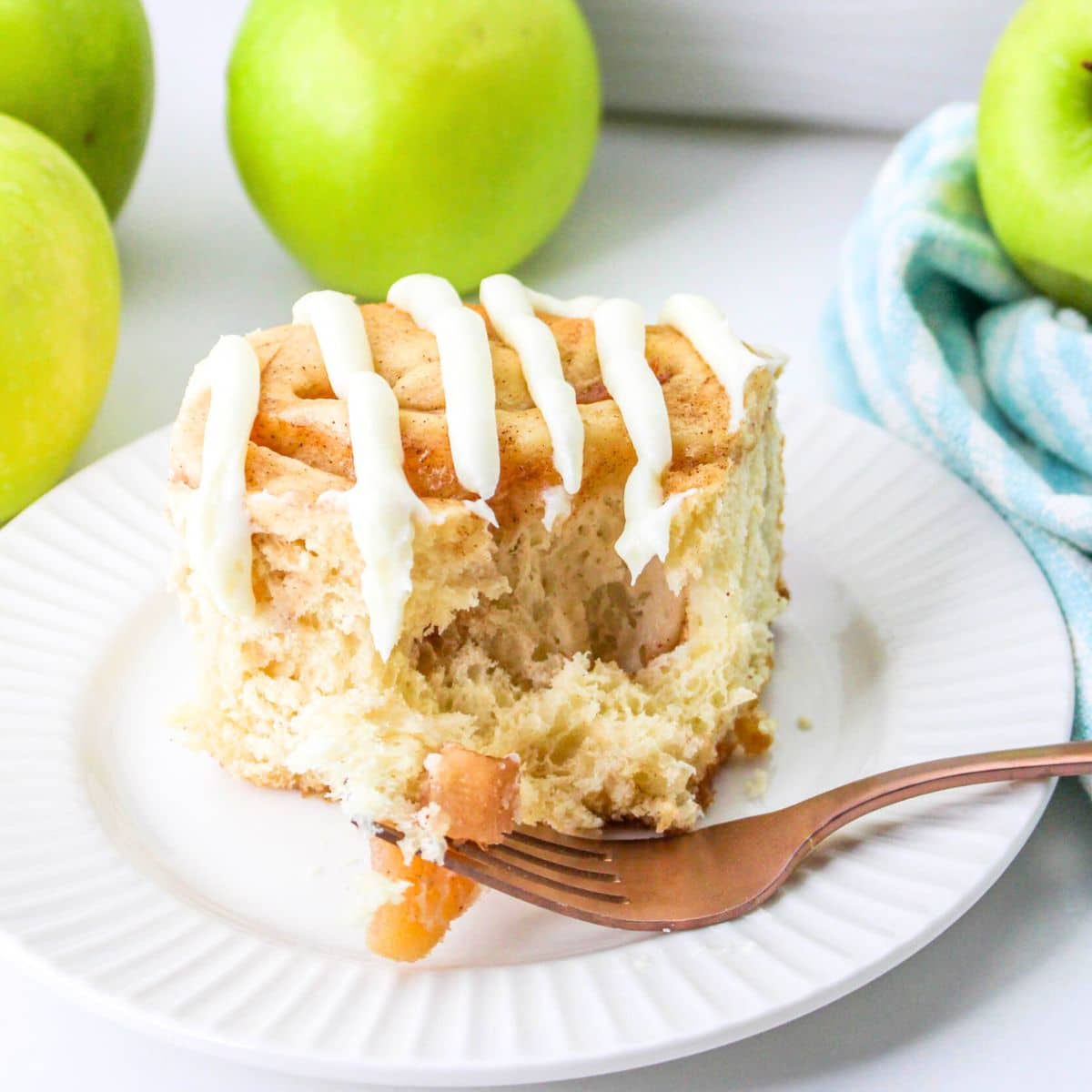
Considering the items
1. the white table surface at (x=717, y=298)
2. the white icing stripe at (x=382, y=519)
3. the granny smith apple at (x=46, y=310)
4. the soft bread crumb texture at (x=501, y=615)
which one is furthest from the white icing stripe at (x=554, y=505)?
the granny smith apple at (x=46, y=310)

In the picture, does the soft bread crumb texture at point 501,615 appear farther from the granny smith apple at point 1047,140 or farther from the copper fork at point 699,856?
the granny smith apple at point 1047,140

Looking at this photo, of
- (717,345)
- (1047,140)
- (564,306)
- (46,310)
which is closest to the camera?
(717,345)

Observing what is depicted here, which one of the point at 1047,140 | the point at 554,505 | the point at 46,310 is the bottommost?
the point at 46,310

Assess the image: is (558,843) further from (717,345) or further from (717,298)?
(717,298)

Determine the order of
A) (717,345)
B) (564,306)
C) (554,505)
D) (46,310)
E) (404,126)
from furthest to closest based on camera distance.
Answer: (404,126) → (46,310) → (564,306) → (717,345) → (554,505)

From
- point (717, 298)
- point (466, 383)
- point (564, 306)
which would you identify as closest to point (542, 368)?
point (466, 383)

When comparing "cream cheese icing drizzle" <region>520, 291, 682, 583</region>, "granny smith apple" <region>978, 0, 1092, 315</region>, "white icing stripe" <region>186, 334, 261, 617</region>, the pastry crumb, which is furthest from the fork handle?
"granny smith apple" <region>978, 0, 1092, 315</region>

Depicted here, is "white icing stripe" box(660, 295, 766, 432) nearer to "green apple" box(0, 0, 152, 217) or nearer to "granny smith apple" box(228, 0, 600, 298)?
"granny smith apple" box(228, 0, 600, 298)
